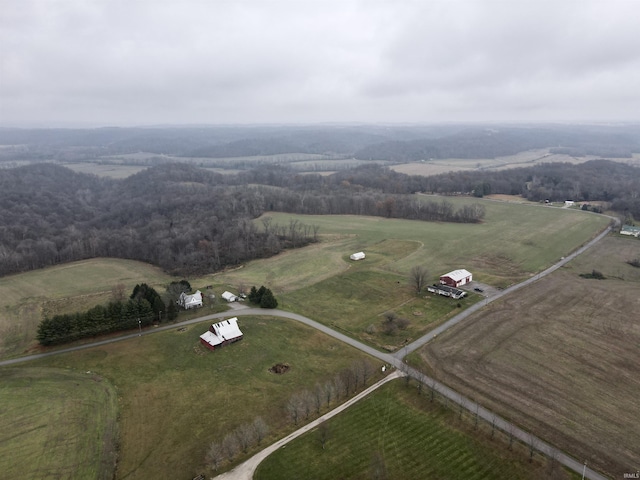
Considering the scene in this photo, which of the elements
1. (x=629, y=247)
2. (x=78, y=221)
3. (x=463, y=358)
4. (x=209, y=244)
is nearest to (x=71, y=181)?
(x=78, y=221)

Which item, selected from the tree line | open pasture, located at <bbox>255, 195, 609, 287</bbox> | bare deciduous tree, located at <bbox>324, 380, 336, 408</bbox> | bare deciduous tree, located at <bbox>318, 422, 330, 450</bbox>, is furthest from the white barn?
open pasture, located at <bbox>255, 195, 609, 287</bbox>

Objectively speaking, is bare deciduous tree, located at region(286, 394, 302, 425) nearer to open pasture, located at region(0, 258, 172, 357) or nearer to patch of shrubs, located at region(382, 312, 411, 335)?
patch of shrubs, located at region(382, 312, 411, 335)

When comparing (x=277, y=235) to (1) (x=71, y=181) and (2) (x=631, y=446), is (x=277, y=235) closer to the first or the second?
(2) (x=631, y=446)

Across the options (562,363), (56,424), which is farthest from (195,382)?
(562,363)

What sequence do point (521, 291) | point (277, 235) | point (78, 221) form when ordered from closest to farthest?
point (521, 291)
point (277, 235)
point (78, 221)

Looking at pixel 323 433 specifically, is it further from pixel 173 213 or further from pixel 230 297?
pixel 173 213

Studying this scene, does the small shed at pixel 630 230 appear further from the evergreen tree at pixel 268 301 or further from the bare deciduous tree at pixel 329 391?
the bare deciduous tree at pixel 329 391

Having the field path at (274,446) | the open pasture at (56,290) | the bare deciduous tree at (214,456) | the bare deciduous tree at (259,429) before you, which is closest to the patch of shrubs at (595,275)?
the field path at (274,446)
